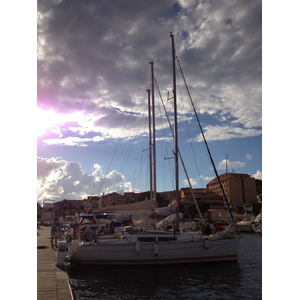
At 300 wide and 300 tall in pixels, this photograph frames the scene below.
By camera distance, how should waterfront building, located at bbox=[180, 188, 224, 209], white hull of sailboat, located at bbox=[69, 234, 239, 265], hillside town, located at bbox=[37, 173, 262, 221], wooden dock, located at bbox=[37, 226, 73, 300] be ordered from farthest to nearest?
waterfront building, located at bbox=[180, 188, 224, 209]
hillside town, located at bbox=[37, 173, 262, 221]
white hull of sailboat, located at bbox=[69, 234, 239, 265]
wooden dock, located at bbox=[37, 226, 73, 300]

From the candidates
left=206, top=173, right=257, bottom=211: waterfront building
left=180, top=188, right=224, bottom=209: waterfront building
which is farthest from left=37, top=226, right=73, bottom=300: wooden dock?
left=180, top=188, right=224, bottom=209: waterfront building

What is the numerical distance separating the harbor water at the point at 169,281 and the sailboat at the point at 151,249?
21 cm

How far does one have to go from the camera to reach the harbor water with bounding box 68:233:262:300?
649 centimetres

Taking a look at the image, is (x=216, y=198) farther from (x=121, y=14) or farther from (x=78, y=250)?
(x=121, y=14)

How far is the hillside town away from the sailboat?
6.28 meters

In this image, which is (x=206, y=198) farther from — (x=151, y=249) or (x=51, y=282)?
(x=51, y=282)

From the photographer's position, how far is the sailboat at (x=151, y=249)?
9102 millimetres

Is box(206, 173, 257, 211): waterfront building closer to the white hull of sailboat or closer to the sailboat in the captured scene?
the sailboat

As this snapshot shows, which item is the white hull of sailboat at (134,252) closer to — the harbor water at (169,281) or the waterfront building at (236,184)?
the harbor water at (169,281)

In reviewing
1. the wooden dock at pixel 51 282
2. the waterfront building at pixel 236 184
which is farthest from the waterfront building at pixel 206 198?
the wooden dock at pixel 51 282

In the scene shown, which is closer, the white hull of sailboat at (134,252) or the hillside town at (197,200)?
the white hull of sailboat at (134,252)

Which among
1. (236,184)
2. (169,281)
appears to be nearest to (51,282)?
(169,281)
